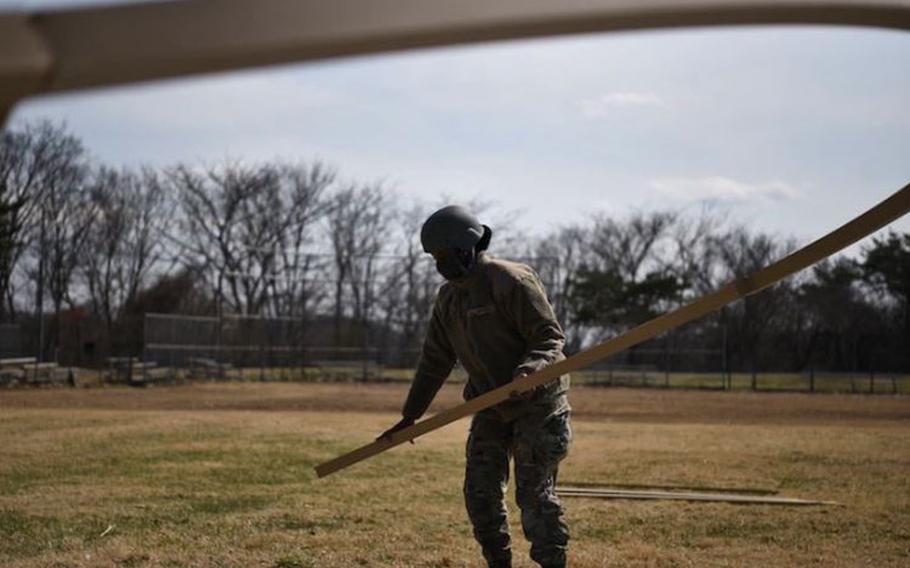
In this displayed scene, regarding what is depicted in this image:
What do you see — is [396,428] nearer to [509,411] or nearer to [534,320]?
[509,411]

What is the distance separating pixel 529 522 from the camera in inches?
235

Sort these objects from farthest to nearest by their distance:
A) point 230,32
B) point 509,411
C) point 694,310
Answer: point 509,411 → point 694,310 → point 230,32

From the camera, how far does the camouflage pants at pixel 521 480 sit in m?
5.95

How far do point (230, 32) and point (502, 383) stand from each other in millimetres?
4628

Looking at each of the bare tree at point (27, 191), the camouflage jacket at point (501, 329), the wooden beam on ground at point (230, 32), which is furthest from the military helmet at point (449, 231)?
the bare tree at point (27, 191)

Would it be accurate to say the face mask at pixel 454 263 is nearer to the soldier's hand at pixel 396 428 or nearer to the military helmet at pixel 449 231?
the military helmet at pixel 449 231

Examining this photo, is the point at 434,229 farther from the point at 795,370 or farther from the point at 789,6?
the point at 795,370

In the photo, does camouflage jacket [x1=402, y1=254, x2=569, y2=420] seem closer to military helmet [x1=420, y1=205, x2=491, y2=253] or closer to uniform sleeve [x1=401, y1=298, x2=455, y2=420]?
uniform sleeve [x1=401, y1=298, x2=455, y2=420]

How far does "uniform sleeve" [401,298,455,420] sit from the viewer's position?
6.77 metres

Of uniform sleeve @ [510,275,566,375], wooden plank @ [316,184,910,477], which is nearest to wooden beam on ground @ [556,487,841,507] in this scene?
wooden plank @ [316,184,910,477]

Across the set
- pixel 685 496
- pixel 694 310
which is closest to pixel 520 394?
pixel 694 310

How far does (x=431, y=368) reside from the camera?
687 cm

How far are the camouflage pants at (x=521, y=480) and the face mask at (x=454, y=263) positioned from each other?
75 centimetres

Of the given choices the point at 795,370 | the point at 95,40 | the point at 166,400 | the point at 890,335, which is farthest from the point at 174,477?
the point at 795,370
